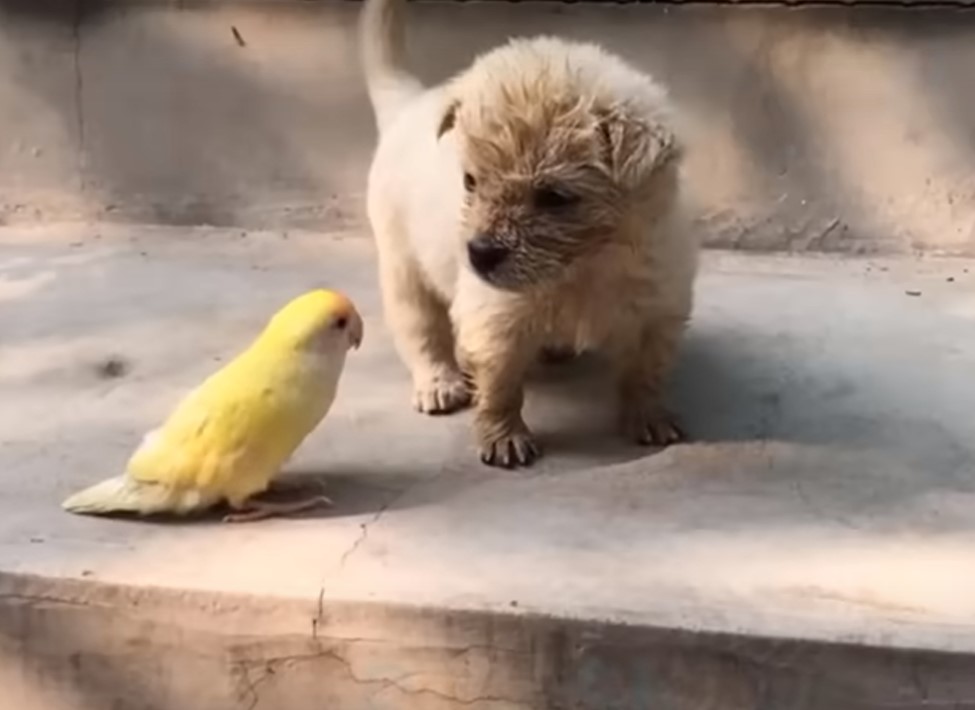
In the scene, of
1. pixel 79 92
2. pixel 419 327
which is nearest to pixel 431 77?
pixel 79 92

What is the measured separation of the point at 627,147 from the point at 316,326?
49 cm

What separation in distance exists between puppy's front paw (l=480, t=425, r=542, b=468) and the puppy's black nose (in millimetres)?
286

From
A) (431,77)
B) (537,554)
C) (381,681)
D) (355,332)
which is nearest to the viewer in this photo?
(381,681)

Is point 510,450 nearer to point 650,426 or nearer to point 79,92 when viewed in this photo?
point 650,426

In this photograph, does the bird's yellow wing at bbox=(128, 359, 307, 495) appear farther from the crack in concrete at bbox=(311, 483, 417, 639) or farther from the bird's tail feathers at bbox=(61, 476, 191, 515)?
the crack in concrete at bbox=(311, 483, 417, 639)

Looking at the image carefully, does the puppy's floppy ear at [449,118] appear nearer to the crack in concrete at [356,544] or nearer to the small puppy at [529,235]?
the small puppy at [529,235]

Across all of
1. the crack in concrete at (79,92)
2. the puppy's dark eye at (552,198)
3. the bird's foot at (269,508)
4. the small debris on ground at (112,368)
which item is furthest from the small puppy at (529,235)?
the crack in concrete at (79,92)

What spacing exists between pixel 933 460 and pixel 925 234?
1.23 metres

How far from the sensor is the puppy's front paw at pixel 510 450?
2441 mm

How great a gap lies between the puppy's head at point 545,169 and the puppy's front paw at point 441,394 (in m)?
0.39

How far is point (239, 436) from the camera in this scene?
2193 mm

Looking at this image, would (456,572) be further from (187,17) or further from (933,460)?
(187,17)

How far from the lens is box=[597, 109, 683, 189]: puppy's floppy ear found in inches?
90.3

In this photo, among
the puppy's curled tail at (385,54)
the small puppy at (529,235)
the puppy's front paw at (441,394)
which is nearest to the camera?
the small puppy at (529,235)
